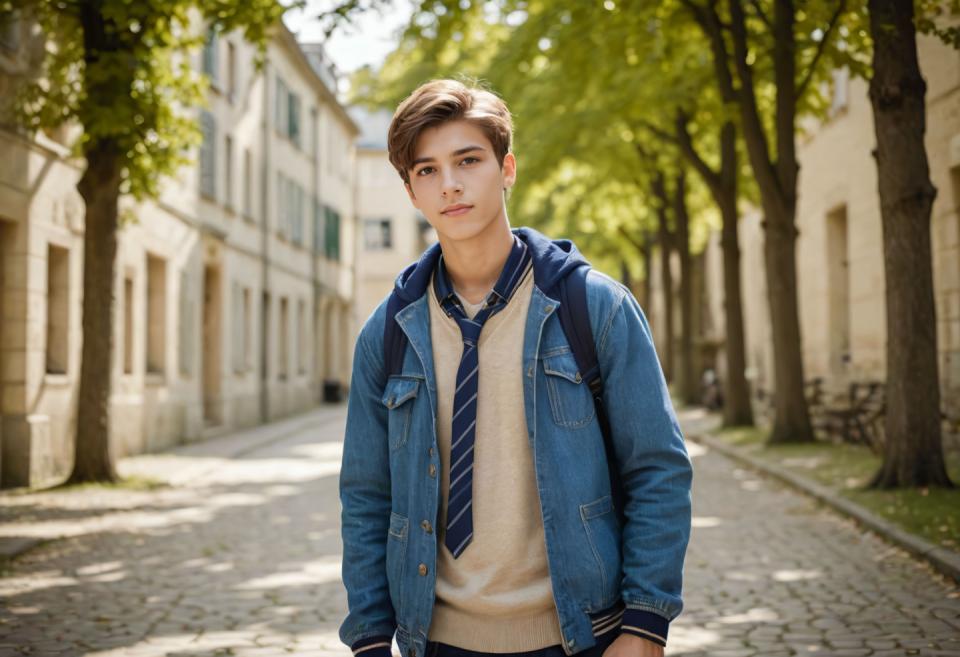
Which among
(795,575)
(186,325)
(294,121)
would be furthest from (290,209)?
(795,575)

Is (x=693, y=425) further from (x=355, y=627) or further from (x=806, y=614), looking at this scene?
(x=355, y=627)

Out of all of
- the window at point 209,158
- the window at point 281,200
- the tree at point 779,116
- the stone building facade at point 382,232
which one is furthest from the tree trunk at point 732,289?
the stone building facade at point 382,232

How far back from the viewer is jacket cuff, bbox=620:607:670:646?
7.86ft

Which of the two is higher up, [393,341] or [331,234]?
[331,234]

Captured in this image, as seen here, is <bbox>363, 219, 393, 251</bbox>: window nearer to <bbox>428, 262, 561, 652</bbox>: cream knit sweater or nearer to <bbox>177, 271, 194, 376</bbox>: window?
<bbox>177, 271, 194, 376</bbox>: window

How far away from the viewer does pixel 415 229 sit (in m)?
58.7

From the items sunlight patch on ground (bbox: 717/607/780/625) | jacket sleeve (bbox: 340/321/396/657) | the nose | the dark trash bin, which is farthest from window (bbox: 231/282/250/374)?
the nose

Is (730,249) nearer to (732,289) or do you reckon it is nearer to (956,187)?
(732,289)

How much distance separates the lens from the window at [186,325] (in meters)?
23.2

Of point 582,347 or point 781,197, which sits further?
point 781,197

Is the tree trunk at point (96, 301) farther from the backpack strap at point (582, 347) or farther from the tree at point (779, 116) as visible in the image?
the backpack strap at point (582, 347)

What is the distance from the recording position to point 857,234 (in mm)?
19984

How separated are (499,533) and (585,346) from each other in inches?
16.1

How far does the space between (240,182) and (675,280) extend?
71.9ft
